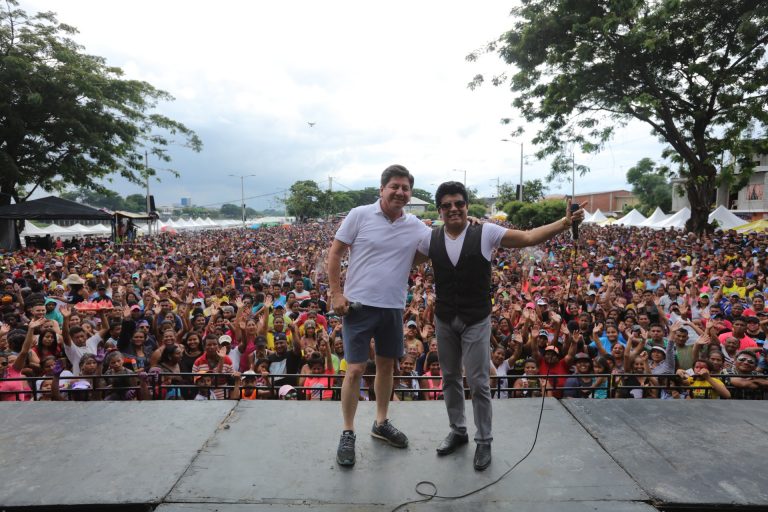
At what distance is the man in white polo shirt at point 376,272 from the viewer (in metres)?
2.66

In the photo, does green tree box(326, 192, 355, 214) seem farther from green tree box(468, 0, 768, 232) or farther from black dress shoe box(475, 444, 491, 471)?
black dress shoe box(475, 444, 491, 471)

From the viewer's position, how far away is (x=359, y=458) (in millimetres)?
2586

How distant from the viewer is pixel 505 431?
291cm

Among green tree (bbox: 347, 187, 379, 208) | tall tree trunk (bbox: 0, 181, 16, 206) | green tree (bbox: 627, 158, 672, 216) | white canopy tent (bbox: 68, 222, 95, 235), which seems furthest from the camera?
green tree (bbox: 347, 187, 379, 208)

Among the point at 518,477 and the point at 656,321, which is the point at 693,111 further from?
the point at 518,477

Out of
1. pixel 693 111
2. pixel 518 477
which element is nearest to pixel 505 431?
pixel 518 477

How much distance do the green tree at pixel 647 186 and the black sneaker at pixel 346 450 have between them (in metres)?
66.9

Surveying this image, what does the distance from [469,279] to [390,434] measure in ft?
3.28

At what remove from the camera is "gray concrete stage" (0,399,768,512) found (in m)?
2.22

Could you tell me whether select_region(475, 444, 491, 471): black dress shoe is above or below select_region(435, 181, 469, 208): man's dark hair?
below

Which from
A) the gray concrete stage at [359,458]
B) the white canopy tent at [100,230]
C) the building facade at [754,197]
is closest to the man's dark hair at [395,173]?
the gray concrete stage at [359,458]

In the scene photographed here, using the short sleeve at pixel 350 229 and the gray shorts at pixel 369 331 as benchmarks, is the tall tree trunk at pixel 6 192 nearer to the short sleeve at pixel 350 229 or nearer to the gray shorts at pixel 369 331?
the short sleeve at pixel 350 229

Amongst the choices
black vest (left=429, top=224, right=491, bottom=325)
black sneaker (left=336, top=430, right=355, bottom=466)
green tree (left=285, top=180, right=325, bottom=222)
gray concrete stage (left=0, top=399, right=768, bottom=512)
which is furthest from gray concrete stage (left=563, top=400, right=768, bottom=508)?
green tree (left=285, top=180, right=325, bottom=222)

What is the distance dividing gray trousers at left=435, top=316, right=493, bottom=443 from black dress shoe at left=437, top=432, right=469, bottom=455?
0.03 meters
